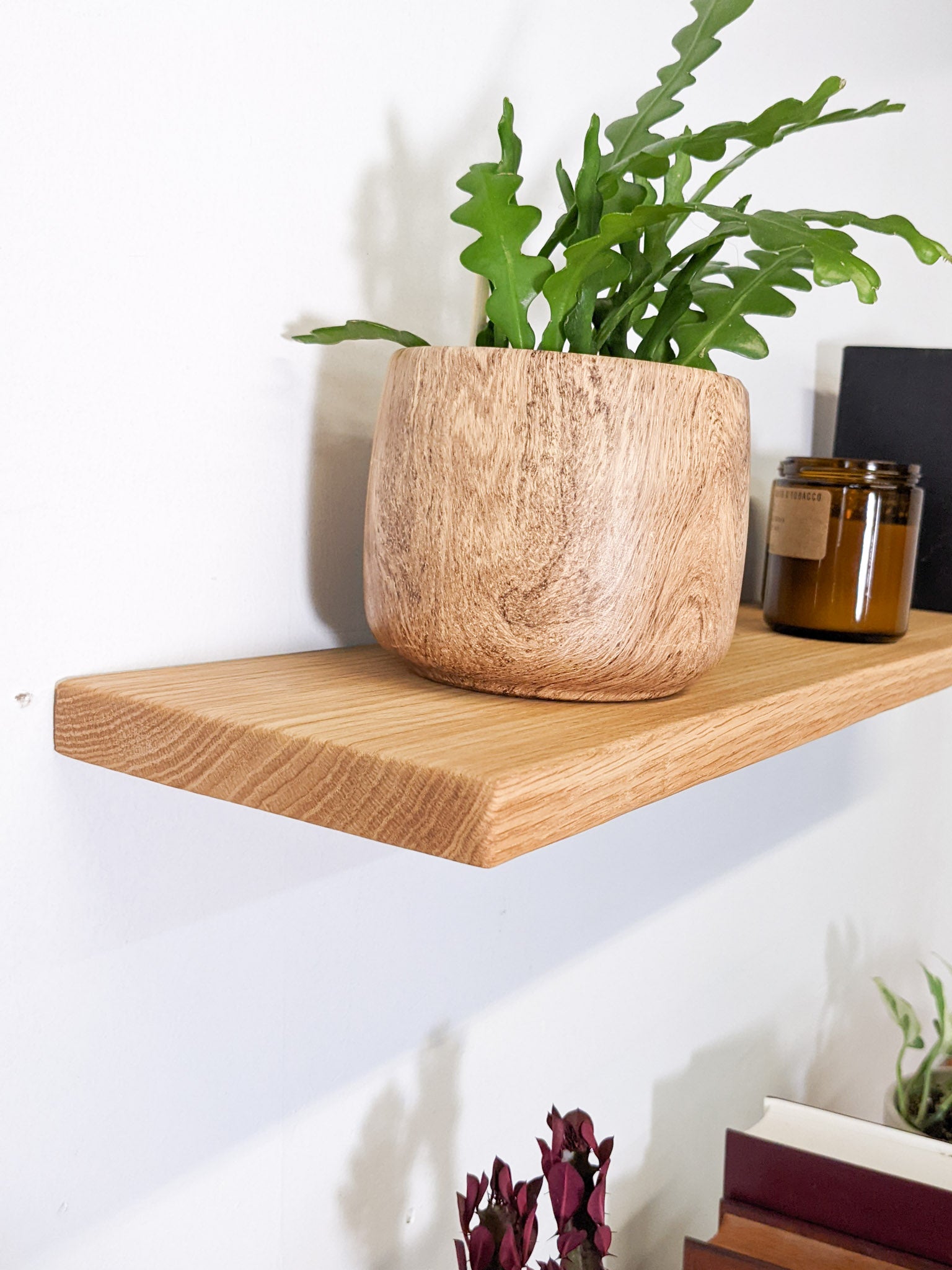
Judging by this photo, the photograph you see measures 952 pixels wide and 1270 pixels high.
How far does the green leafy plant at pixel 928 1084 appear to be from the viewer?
0.92m

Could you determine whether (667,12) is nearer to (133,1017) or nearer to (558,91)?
(558,91)

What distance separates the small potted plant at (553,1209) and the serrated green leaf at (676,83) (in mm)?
443

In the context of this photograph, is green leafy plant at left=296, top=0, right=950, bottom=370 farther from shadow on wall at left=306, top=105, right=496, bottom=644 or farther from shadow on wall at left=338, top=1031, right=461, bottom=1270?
shadow on wall at left=338, top=1031, right=461, bottom=1270

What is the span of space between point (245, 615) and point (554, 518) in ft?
0.48

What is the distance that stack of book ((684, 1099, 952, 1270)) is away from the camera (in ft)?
2.14

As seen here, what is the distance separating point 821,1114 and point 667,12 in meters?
0.71

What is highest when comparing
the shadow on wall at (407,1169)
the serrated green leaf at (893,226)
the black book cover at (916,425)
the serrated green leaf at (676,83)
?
the serrated green leaf at (676,83)

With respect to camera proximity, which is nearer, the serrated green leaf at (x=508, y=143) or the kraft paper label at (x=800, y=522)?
the serrated green leaf at (x=508, y=143)

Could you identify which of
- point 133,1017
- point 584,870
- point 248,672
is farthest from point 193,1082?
point 584,870

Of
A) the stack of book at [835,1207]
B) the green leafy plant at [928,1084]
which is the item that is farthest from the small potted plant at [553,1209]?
the green leafy plant at [928,1084]

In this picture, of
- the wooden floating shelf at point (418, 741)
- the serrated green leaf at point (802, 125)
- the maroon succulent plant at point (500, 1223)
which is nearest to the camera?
the wooden floating shelf at point (418, 741)

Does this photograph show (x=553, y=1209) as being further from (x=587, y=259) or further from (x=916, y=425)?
(x=916, y=425)

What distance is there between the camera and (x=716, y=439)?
1.29 feet

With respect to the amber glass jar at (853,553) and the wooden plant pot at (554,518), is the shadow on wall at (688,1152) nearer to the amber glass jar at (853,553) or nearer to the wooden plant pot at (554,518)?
the amber glass jar at (853,553)
